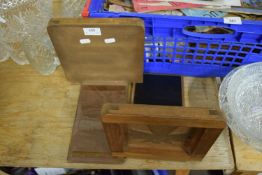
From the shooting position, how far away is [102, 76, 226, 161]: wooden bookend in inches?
15.9

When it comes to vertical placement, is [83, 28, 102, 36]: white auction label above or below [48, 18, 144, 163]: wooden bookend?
above

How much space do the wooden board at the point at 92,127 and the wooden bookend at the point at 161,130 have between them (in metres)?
0.06

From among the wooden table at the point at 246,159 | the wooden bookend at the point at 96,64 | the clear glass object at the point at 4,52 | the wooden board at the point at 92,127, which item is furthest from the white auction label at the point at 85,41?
the wooden table at the point at 246,159

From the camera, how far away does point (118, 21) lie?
524 mm

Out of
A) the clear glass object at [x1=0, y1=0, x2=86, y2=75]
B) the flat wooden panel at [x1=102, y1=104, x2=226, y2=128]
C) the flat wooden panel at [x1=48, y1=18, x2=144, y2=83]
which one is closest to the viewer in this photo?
the flat wooden panel at [x1=102, y1=104, x2=226, y2=128]

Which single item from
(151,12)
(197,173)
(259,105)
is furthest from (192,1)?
(197,173)

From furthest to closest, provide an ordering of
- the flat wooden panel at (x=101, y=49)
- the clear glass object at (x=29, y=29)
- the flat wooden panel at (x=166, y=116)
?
the clear glass object at (x=29, y=29)
the flat wooden panel at (x=101, y=49)
the flat wooden panel at (x=166, y=116)

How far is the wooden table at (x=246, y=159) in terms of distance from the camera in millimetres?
576

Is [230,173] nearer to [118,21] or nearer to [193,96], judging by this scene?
[193,96]

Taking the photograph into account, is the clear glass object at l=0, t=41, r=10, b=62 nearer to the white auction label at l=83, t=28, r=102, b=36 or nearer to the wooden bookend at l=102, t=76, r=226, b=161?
the white auction label at l=83, t=28, r=102, b=36

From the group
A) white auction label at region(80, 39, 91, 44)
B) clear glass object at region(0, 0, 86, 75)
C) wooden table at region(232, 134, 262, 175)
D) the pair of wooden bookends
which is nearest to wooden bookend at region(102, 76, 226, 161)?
the pair of wooden bookends

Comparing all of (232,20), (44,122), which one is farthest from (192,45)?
(44,122)

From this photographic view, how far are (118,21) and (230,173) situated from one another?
0.48m

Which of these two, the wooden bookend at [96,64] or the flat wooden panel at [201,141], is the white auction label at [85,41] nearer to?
the wooden bookend at [96,64]
